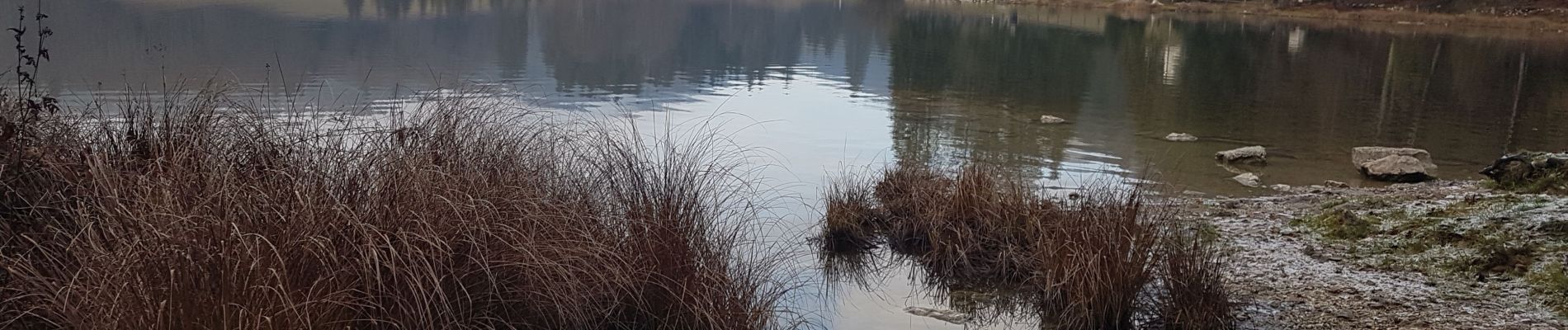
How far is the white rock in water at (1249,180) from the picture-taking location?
13.5m

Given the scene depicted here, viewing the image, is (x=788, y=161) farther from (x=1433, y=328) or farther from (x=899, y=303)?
(x=1433, y=328)

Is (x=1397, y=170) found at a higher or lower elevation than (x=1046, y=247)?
lower

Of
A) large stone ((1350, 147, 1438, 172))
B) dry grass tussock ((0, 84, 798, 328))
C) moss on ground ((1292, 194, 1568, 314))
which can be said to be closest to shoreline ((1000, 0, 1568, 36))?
large stone ((1350, 147, 1438, 172))

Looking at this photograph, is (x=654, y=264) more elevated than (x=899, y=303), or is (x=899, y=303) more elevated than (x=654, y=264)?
(x=654, y=264)

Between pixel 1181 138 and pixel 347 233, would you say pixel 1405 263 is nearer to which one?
pixel 347 233

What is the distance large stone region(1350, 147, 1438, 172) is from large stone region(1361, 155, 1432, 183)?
1.40ft

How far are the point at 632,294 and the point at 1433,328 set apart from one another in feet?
13.9

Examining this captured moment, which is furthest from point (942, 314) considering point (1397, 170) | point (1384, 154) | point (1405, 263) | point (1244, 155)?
point (1384, 154)

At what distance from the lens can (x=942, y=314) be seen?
748 centimetres

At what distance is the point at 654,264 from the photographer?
19.9 ft

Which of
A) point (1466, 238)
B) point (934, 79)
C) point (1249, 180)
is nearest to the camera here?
point (1466, 238)

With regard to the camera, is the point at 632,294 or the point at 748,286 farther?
the point at 748,286

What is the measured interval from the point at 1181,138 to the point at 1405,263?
1091 centimetres

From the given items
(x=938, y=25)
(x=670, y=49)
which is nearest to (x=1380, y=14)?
(x=938, y=25)
